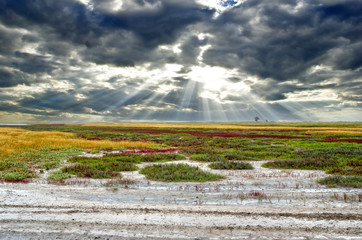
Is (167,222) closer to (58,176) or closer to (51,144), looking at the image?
(58,176)

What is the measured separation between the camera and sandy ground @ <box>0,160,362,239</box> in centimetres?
662

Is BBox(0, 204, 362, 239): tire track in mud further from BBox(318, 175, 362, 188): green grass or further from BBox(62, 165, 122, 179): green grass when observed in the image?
BBox(62, 165, 122, 179): green grass

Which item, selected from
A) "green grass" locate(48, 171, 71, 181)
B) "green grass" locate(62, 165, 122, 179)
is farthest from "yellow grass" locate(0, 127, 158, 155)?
"green grass" locate(48, 171, 71, 181)

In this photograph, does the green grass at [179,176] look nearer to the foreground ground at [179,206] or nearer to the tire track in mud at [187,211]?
the foreground ground at [179,206]

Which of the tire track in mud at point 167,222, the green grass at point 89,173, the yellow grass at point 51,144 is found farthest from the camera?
the yellow grass at point 51,144

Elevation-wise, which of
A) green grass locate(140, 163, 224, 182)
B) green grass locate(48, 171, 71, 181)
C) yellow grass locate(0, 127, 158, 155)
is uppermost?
green grass locate(140, 163, 224, 182)

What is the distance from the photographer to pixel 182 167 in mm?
17688

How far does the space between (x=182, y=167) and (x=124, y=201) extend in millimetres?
8174

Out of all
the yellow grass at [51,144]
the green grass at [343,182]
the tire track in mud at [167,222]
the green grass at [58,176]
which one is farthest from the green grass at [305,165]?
the yellow grass at [51,144]

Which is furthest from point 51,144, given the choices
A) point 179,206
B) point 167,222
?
point 167,222

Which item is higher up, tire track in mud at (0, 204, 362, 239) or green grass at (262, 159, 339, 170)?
tire track in mud at (0, 204, 362, 239)

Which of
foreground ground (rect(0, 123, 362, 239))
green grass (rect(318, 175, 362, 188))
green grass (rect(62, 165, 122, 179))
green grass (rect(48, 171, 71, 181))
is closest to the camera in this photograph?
foreground ground (rect(0, 123, 362, 239))

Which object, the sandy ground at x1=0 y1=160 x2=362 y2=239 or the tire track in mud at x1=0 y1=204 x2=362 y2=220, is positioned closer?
the sandy ground at x1=0 y1=160 x2=362 y2=239

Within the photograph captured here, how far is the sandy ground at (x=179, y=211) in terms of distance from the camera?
662 cm
